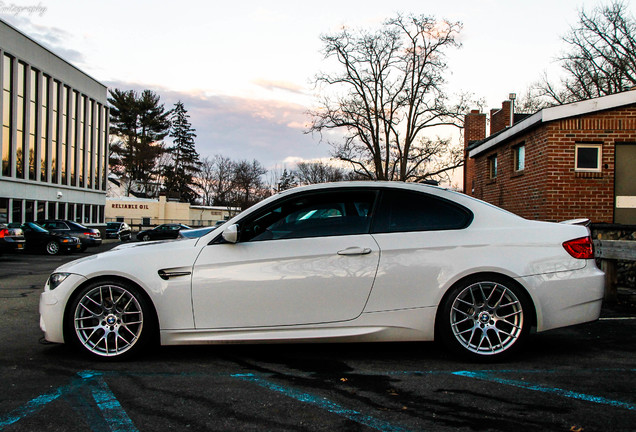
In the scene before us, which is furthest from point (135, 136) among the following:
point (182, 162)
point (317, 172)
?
point (317, 172)

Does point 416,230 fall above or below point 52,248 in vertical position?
above

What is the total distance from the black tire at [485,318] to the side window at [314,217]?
0.98 meters

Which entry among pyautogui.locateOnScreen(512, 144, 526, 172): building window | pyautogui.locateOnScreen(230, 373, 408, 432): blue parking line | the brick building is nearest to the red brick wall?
the brick building

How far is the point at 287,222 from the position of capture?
4586 millimetres

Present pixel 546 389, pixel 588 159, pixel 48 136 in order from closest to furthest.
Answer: pixel 546 389
pixel 588 159
pixel 48 136

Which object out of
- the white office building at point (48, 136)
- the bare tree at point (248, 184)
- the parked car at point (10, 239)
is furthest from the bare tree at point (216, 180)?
the parked car at point (10, 239)

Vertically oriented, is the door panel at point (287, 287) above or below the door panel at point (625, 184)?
below

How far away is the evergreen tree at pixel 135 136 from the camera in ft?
240

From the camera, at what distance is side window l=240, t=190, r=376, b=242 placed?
4.52 m

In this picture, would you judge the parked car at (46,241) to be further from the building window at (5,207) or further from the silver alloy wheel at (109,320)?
the silver alloy wheel at (109,320)

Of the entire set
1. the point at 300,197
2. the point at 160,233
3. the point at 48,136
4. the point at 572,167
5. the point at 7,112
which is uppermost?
the point at 7,112

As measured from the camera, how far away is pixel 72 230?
2270cm

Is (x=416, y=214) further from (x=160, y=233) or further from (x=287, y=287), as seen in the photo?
(x=160, y=233)

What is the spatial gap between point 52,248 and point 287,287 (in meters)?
19.8
